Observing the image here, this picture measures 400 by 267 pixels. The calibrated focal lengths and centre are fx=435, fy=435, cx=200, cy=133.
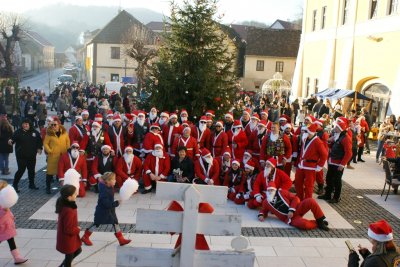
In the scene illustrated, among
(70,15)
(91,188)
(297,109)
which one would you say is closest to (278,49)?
(297,109)

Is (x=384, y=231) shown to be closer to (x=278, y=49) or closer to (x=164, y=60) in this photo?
(x=164, y=60)

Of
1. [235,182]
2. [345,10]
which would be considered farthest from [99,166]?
[345,10]

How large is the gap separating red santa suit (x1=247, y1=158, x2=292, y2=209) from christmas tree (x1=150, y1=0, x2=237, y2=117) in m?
4.99

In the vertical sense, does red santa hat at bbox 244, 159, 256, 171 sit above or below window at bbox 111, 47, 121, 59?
below

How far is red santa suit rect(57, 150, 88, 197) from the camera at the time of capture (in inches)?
418

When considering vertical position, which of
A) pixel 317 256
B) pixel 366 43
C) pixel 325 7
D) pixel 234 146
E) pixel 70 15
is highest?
pixel 70 15

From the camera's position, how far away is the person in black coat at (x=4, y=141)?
1204cm

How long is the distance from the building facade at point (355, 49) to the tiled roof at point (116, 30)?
83.4ft

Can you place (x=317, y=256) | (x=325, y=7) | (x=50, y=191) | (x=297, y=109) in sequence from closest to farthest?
1. (x=317, y=256)
2. (x=50, y=191)
3. (x=297, y=109)
4. (x=325, y=7)

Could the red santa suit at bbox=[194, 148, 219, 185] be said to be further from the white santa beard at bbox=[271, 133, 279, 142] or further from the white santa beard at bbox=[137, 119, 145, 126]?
the white santa beard at bbox=[137, 119, 145, 126]

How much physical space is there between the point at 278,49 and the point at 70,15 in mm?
154475

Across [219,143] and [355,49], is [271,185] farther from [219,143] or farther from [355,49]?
[355,49]

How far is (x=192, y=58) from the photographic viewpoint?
14.4 m

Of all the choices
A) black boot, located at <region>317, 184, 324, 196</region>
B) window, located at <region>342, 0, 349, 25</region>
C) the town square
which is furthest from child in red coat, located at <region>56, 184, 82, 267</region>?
window, located at <region>342, 0, 349, 25</region>
